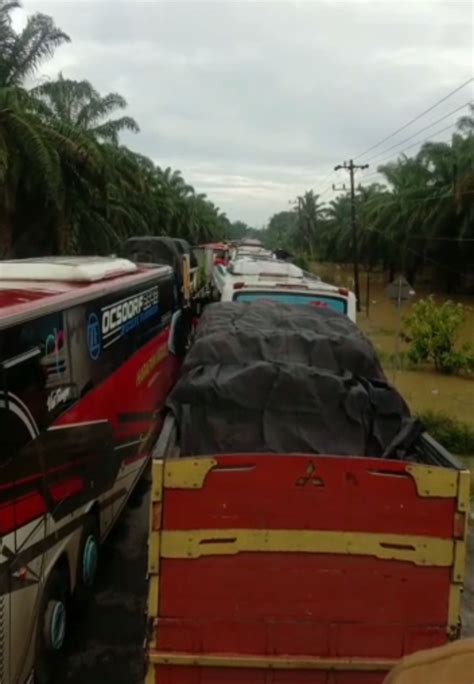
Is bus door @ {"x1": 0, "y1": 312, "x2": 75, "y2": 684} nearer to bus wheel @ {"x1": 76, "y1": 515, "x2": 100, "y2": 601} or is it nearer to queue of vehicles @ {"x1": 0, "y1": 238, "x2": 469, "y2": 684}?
queue of vehicles @ {"x1": 0, "y1": 238, "x2": 469, "y2": 684}

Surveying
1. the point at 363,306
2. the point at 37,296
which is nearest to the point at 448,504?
the point at 37,296

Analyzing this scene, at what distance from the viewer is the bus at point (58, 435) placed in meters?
3.84

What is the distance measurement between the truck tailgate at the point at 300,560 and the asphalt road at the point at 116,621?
5.04ft

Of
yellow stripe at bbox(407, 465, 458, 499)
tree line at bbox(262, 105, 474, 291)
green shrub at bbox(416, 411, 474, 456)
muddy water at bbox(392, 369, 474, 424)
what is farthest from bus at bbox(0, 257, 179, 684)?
tree line at bbox(262, 105, 474, 291)

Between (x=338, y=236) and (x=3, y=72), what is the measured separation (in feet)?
153

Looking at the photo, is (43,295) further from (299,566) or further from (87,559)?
(299,566)

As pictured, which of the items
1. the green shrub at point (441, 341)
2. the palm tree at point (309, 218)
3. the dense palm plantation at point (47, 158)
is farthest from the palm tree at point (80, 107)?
the palm tree at point (309, 218)

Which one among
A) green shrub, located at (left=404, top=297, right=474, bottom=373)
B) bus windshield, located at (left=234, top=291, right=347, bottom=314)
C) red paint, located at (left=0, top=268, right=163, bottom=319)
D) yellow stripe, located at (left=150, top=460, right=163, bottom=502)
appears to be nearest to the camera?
yellow stripe, located at (left=150, top=460, right=163, bottom=502)

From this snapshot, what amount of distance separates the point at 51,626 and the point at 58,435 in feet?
4.09

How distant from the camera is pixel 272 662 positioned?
3502 millimetres

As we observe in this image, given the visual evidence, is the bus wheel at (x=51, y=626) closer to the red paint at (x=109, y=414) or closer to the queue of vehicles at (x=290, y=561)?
the red paint at (x=109, y=414)

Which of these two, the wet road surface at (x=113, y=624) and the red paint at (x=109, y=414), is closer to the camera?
the red paint at (x=109, y=414)

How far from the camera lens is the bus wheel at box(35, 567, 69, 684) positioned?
4.45 meters

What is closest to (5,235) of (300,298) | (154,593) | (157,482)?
(300,298)
